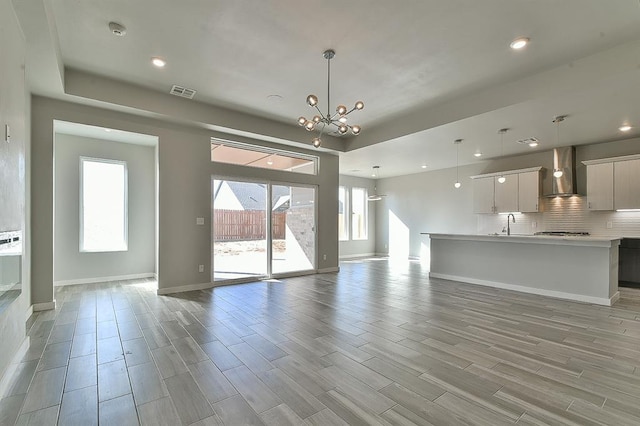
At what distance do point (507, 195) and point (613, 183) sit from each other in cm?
190

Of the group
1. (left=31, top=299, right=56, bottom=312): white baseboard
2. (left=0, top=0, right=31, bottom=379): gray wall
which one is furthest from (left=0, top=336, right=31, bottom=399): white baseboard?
(left=31, top=299, right=56, bottom=312): white baseboard

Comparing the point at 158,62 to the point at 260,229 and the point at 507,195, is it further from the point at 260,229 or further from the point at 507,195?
the point at 507,195

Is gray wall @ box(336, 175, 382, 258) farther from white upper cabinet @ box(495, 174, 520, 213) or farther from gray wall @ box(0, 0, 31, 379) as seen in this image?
gray wall @ box(0, 0, 31, 379)

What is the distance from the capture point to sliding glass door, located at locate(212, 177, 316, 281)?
5.96m

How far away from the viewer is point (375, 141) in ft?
21.3

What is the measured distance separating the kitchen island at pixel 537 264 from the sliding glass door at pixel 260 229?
2.99 metres

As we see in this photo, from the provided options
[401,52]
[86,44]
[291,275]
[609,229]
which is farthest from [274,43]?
[609,229]

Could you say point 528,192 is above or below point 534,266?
above

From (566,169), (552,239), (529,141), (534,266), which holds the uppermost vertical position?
(529,141)

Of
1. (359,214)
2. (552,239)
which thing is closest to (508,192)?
(552,239)

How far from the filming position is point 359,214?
11.2m

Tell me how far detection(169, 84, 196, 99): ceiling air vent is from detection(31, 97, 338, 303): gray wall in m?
0.52

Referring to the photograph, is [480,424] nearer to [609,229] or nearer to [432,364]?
[432,364]

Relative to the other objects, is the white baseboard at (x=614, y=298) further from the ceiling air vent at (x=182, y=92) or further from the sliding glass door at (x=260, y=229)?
the ceiling air vent at (x=182, y=92)
